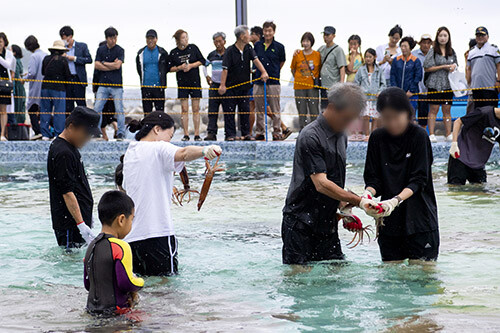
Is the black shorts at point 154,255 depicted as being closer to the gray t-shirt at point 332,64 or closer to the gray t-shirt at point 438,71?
the gray t-shirt at point 332,64

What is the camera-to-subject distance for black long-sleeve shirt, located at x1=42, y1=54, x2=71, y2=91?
605 inches

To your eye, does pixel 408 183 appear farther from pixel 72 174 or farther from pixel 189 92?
pixel 189 92

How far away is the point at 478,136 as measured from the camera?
1011cm

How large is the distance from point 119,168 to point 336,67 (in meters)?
9.48

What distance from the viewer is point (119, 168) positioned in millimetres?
6004

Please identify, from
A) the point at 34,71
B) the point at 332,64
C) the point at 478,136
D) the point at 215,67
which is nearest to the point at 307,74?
the point at 332,64

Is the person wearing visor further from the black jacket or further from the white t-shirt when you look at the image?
the white t-shirt

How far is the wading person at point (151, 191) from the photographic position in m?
5.34

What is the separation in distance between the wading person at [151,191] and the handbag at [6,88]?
34.9 ft

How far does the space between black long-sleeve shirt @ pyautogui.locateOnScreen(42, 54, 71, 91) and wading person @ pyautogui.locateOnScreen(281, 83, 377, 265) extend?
35.7 feet

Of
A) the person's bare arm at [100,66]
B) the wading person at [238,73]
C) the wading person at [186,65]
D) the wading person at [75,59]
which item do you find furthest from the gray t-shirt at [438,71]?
the wading person at [75,59]

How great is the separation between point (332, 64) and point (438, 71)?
78.7 inches

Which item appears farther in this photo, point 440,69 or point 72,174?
point 440,69

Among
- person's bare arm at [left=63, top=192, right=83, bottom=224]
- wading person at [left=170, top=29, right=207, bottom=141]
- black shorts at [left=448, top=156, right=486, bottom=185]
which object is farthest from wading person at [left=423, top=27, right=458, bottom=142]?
person's bare arm at [left=63, top=192, right=83, bottom=224]
